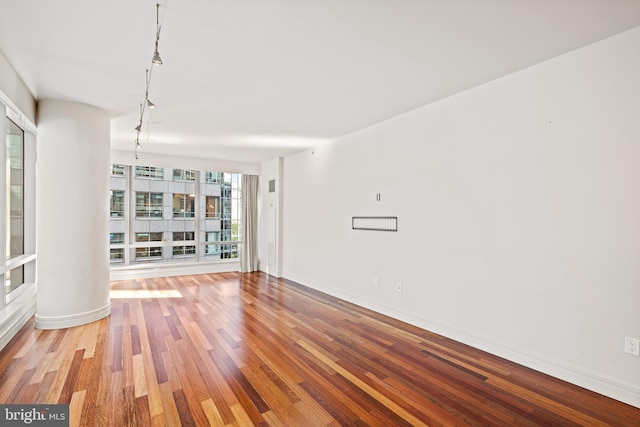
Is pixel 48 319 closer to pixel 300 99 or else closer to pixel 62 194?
pixel 62 194

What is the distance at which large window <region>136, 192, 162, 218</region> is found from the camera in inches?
273

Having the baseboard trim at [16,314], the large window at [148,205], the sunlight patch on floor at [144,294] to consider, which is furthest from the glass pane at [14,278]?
the large window at [148,205]

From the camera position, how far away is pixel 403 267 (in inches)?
161

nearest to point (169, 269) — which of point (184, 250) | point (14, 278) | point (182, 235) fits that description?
point (184, 250)

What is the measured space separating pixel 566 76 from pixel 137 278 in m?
7.57

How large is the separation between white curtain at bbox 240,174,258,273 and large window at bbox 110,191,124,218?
2.54m

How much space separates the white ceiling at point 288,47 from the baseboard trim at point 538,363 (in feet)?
8.52

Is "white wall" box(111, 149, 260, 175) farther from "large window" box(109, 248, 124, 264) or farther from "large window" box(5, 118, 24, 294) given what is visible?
"large window" box(5, 118, 24, 294)

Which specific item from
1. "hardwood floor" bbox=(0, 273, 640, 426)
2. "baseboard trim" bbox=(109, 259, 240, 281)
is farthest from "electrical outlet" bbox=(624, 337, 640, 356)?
"baseboard trim" bbox=(109, 259, 240, 281)

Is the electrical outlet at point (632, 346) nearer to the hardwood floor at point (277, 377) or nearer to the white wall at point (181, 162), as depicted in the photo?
the hardwood floor at point (277, 377)

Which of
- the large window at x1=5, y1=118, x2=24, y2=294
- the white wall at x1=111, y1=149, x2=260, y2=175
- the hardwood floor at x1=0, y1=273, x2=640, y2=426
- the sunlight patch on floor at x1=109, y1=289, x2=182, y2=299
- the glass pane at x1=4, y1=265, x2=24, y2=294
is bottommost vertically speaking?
the hardwood floor at x1=0, y1=273, x2=640, y2=426

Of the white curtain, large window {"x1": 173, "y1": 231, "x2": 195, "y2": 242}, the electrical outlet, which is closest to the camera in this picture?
the electrical outlet

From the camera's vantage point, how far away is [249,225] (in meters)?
7.62

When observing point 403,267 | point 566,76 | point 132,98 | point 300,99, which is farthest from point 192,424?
point 566,76
